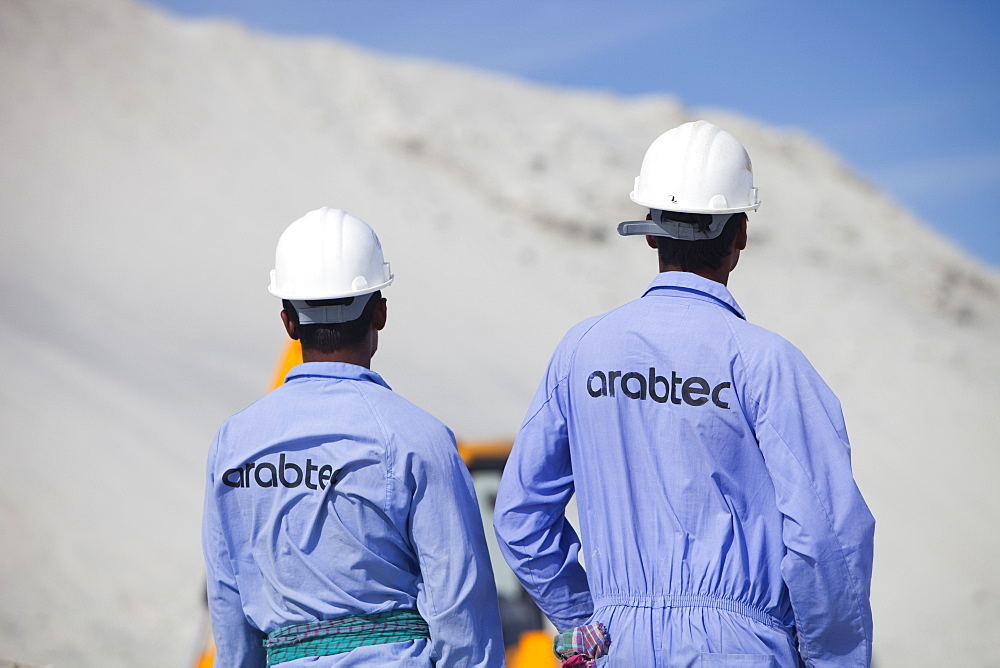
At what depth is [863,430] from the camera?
2252 centimetres

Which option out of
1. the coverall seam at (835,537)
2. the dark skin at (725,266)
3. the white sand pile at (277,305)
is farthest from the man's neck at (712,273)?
the white sand pile at (277,305)

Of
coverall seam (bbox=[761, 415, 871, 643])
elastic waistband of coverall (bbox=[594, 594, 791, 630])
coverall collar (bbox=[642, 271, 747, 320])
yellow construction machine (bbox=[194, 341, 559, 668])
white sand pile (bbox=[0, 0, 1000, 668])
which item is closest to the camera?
coverall seam (bbox=[761, 415, 871, 643])

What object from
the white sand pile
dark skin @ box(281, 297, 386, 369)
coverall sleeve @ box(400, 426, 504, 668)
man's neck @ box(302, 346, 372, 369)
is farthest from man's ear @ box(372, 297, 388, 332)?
the white sand pile

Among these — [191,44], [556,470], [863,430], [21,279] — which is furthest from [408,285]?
[556,470]

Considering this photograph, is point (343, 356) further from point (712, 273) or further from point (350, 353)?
point (712, 273)

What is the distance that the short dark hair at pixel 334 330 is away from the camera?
260cm

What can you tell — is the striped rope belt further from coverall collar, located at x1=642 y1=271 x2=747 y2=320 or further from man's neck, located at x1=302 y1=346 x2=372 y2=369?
coverall collar, located at x1=642 y1=271 x2=747 y2=320

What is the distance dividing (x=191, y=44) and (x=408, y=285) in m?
12.9

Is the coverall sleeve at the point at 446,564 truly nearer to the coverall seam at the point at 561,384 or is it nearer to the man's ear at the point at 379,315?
the coverall seam at the point at 561,384

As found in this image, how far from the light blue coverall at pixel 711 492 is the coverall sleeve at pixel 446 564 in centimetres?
32

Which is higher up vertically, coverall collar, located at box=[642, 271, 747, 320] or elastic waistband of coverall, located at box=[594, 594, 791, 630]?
coverall collar, located at box=[642, 271, 747, 320]

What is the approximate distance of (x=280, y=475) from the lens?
8.14 ft

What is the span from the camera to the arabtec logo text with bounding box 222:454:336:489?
95.8 inches

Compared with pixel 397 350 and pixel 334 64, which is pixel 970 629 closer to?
pixel 397 350
